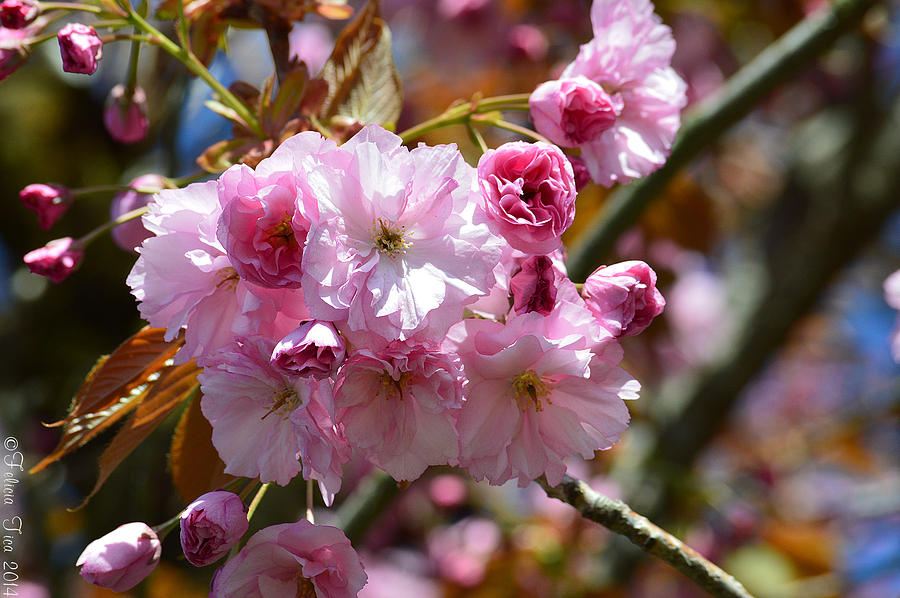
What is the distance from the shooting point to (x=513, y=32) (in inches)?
79.4

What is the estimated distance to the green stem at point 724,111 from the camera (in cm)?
145

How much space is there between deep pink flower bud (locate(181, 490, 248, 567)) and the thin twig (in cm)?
33

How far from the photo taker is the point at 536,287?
0.76 meters

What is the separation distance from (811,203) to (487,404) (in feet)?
7.72

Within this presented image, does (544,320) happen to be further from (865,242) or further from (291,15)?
(865,242)

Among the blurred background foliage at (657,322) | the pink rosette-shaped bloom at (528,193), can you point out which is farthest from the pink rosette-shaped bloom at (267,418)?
the blurred background foliage at (657,322)

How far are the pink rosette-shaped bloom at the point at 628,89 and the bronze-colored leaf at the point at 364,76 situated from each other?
0.20m

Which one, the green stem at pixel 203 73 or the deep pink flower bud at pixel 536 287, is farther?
the green stem at pixel 203 73

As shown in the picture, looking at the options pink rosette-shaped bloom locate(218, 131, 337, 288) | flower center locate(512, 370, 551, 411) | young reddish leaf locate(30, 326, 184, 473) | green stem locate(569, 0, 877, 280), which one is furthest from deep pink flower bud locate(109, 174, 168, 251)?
green stem locate(569, 0, 877, 280)

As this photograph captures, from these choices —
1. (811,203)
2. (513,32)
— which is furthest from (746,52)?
(513,32)

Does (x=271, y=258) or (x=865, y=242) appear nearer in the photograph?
(x=271, y=258)

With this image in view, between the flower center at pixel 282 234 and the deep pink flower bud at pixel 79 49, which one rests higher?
the deep pink flower bud at pixel 79 49

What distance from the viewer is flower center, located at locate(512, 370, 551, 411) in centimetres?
79

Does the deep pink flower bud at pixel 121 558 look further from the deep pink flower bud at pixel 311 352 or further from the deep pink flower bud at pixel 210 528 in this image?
the deep pink flower bud at pixel 311 352
